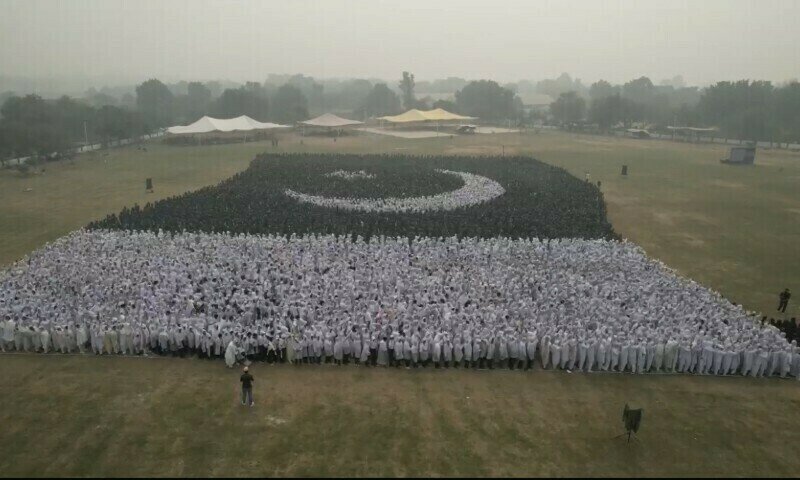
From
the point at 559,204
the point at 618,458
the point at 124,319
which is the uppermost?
the point at 559,204

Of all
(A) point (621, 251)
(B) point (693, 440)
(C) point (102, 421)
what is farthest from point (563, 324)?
Result: (C) point (102, 421)

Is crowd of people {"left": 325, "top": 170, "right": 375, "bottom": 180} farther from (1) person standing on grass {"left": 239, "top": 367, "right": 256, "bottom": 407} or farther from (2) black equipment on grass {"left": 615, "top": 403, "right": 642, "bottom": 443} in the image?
(2) black equipment on grass {"left": 615, "top": 403, "right": 642, "bottom": 443}

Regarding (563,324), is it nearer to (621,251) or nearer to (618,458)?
(618,458)

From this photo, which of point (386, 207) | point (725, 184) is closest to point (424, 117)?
point (725, 184)

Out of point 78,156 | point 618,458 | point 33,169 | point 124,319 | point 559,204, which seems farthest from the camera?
point 78,156

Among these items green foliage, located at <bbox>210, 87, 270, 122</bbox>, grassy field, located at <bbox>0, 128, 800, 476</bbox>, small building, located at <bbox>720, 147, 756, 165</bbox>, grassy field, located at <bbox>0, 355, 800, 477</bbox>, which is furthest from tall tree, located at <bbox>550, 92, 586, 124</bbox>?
grassy field, located at <bbox>0, 355, 800, 477</bbox>

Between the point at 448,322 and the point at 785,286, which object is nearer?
the point at 448,322

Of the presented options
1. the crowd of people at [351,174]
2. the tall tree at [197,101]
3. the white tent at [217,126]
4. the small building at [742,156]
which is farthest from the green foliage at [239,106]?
the small building at [742,156]
